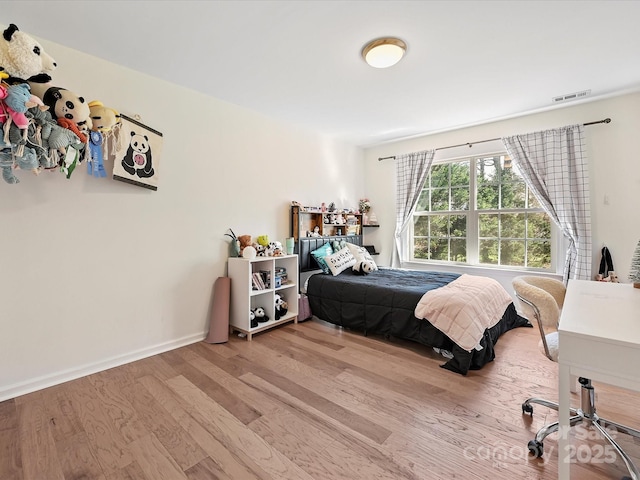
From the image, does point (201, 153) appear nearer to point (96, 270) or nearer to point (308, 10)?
point (96, 270)

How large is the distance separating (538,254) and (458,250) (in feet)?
2.99

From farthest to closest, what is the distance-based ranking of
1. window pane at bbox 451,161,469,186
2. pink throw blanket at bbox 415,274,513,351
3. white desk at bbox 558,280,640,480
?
window pane at bbox 451,161,469,186, pink throw blanket at bbox 415,274,513,351, white desk at bbox 558,280,640,480

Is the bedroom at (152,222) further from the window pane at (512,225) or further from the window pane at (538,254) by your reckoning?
the window pane at (512,225)

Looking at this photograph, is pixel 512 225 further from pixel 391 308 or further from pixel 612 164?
pixel 391 308

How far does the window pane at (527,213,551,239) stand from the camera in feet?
11.3

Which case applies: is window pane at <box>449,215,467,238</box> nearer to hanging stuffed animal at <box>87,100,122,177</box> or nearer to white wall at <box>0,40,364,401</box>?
white wall at <box>0,40,364,401</box>

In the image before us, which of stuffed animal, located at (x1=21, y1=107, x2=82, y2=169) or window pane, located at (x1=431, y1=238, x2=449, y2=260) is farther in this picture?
window pane, located at (x1=431, y1=238, x2=449, y2=260)

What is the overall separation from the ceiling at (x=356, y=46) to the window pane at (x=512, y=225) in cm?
131

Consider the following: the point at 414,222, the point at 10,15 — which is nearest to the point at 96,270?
the point at 10,15

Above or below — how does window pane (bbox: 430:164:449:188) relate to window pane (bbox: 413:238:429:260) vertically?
above

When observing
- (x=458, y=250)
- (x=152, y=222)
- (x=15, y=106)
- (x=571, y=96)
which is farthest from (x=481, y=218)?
(x=15, y=106)

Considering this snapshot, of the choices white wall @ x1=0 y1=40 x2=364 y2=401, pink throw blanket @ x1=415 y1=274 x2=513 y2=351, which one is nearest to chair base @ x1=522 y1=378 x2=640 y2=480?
pink throw blanket @ x1=415 y1=274 x2=513 y2=351

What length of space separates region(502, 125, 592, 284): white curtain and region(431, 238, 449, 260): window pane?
4.10ft

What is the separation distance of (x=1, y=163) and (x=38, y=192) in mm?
472
